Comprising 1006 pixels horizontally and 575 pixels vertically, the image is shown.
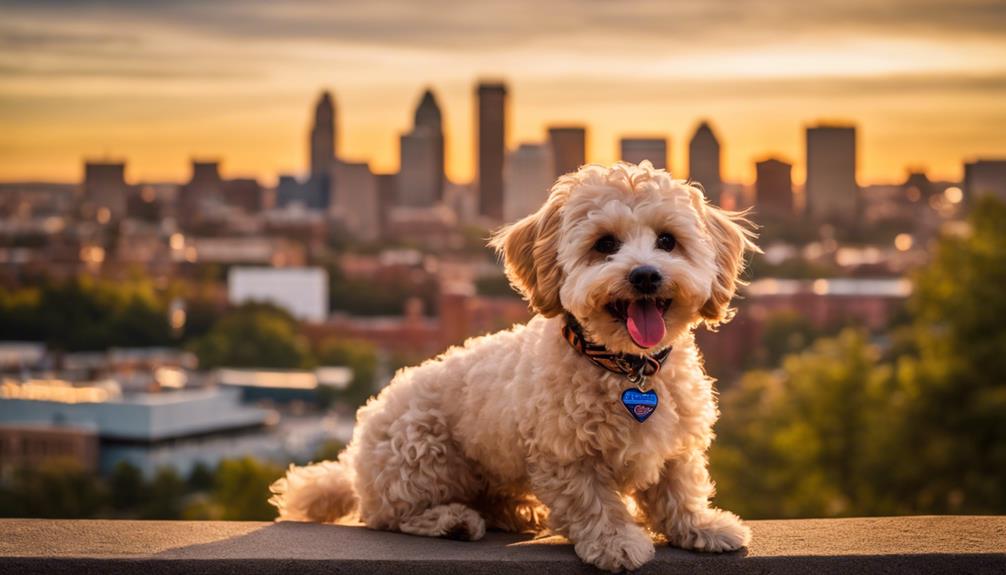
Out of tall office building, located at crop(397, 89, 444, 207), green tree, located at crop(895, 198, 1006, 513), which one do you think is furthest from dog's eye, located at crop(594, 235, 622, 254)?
tall office building, located at crop(397, 89, 444, 207)

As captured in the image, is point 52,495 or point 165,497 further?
point 165,497

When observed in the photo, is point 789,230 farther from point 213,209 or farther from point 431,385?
point 431,385

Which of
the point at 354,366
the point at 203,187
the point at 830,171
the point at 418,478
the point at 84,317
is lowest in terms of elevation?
the point at 354,366

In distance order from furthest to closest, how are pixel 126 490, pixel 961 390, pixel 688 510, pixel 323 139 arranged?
pixel 323 139, pixel 126 490, pixel 961 390, pixel 688 510

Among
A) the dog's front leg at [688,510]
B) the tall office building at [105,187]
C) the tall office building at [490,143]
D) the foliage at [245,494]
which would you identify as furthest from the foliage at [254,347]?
the dog's front leg at [688,510]

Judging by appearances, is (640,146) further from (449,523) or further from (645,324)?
(645,324)

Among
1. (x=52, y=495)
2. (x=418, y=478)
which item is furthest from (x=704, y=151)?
(x=418, y=478)

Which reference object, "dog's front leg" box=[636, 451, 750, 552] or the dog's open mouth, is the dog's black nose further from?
"dog's front leg" box=[636, 451, 750, 552]
